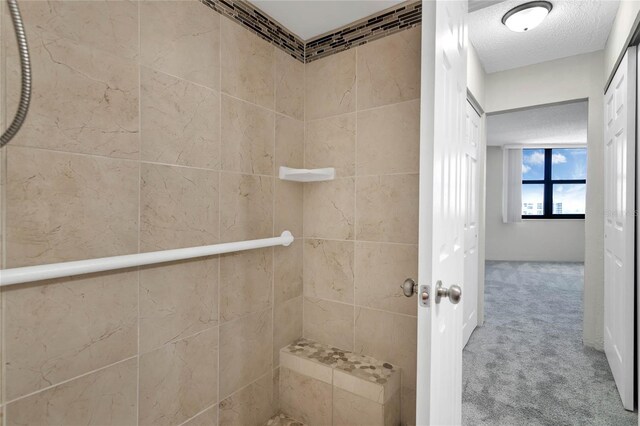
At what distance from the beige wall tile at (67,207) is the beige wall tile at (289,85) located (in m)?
0.85

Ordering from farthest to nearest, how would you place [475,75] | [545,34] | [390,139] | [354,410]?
[475,75] < [545,34] < [390,139] < [354,410]

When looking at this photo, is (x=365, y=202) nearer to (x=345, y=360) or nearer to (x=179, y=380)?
(x=345, y=360)

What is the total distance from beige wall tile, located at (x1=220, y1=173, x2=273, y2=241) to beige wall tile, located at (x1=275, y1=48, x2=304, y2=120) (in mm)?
414

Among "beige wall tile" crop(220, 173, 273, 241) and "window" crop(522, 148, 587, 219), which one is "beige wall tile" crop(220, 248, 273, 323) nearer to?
"beige wall tile" crop(220, 173, 273, 241)

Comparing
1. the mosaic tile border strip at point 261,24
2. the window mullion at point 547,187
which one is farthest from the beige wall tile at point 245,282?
the window mullion at point 547,187

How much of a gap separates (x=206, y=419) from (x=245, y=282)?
0.56 metres

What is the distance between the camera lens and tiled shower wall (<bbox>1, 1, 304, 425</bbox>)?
83cm

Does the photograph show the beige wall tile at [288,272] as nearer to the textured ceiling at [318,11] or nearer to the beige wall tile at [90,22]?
the beige wall tile at [90,22]

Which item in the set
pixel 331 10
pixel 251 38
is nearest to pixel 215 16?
pixel 251 38

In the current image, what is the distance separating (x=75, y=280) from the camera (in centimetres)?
91

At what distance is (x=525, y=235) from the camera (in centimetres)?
629

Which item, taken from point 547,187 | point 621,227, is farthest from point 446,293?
point 547,187

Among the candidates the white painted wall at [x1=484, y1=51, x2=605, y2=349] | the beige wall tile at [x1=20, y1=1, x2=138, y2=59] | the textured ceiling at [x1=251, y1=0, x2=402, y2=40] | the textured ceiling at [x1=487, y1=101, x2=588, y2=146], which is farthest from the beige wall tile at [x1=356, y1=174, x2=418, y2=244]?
the textured ceiling at [x1=487, y1=101, x2=588, y2=146]

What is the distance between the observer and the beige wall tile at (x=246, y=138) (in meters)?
1.34
